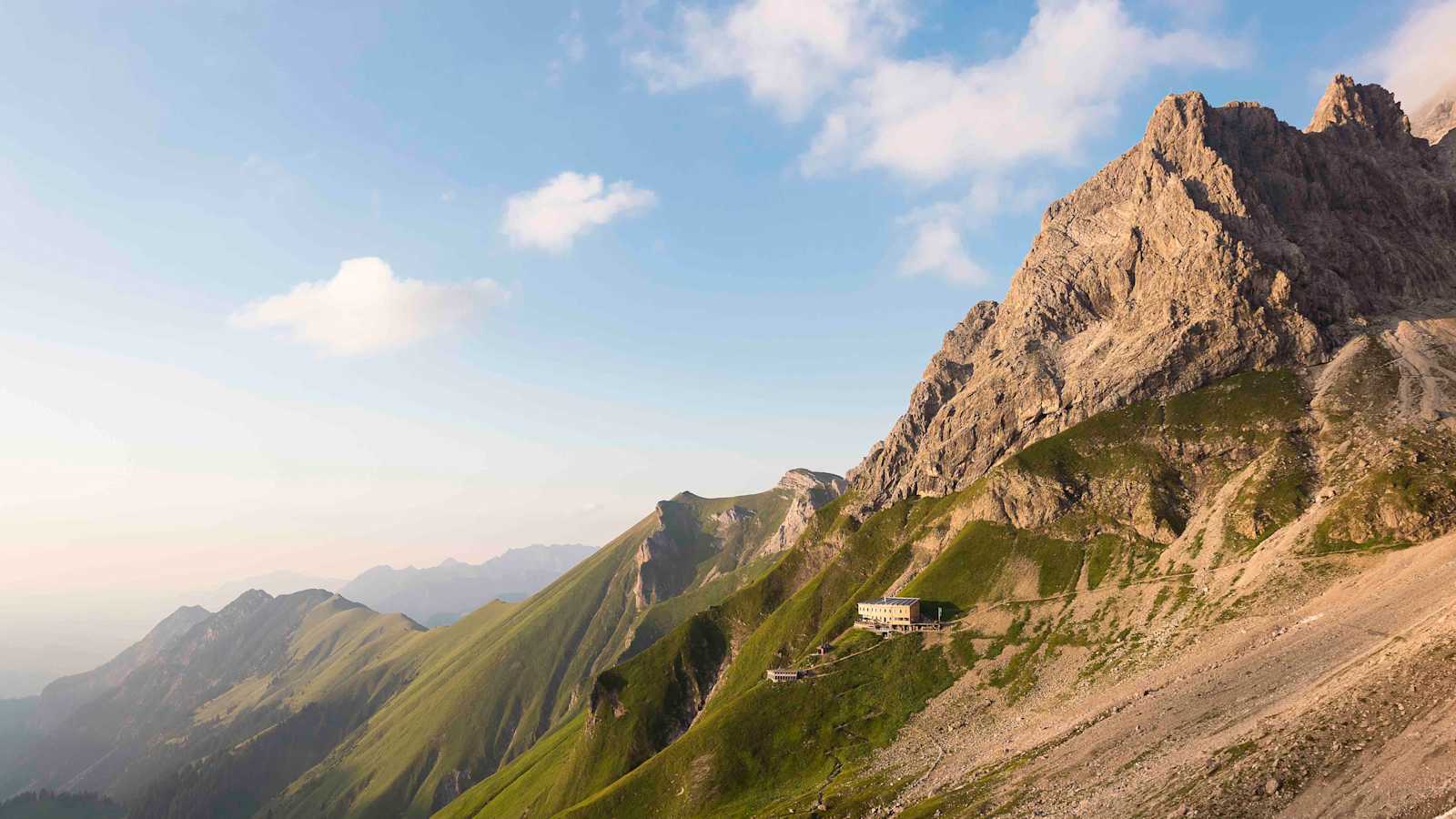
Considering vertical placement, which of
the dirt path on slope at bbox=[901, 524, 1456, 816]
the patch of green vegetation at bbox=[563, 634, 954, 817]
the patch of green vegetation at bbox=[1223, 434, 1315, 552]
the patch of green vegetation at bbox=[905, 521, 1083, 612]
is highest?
the patch of green vegetation at bbox=[1223, 434, 1315, 552]

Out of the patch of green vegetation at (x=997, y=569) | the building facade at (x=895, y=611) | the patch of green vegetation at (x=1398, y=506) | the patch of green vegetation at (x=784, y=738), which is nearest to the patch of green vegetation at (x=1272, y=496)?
the patch of green vegetation at (x=1398, y=506)

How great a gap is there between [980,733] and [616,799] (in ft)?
296

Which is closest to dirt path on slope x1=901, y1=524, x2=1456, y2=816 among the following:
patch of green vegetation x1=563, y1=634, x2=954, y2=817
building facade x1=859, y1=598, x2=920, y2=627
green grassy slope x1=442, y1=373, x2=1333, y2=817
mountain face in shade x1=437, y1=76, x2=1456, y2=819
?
mountain face in shade x1=437, y1=76, x2=1456, y2=819

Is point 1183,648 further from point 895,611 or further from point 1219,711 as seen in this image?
point 895,611

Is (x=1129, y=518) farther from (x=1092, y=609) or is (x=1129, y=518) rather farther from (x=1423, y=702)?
(x=1423, y=702)

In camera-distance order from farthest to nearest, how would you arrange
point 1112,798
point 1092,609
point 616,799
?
1. point 616,799
2. point 1092,609
3. point 1112,798

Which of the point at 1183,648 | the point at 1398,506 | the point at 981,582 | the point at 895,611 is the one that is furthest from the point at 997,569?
the point at 1398,506

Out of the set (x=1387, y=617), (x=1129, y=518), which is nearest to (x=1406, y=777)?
(x=1387, y=617)

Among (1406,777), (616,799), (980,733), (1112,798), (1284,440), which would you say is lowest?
(616,799)

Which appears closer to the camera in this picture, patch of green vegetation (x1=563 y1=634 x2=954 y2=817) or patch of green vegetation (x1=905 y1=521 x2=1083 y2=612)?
patch of green vegetation (x1=563 y1=634 x2=954 y2=817)

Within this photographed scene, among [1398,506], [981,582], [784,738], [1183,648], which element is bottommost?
[784,738]

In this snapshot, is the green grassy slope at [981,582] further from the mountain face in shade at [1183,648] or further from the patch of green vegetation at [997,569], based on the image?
the mountain face in shade at [1183,648]

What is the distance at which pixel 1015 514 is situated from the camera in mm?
199125

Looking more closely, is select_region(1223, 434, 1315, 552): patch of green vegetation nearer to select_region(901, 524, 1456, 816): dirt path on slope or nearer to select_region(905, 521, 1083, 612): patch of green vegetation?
select_region(901, 524, 1456, 816): dirt path on slope
